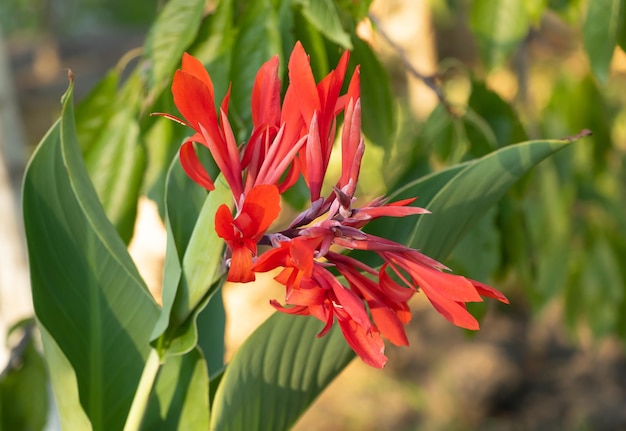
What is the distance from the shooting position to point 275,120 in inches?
17.0

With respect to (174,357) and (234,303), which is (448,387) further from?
(174,357)

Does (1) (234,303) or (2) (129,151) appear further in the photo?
(1) (234,303)

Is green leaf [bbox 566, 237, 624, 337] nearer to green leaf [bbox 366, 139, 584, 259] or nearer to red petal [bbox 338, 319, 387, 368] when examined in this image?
green leaf [bbox 366, 139, 584, 259]

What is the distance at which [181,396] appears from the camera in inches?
20.0

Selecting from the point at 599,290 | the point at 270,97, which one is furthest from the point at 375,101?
the point at 599,290

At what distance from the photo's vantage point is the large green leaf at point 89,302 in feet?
1.65

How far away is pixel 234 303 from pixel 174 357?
2.65m

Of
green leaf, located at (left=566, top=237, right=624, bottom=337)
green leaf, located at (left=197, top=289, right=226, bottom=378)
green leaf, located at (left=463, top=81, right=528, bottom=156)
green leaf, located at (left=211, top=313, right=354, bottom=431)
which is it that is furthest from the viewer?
green leaf, located at (left=566, top=237, right=624, bottom=337)

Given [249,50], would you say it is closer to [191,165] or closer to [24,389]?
[191,165]

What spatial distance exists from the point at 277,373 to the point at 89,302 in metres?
0.13

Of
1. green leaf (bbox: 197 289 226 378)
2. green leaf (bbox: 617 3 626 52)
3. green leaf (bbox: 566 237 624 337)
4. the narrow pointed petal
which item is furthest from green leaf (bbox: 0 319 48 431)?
green leaf (bbox: 566 237 624 337)

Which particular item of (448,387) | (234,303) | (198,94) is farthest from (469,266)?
(234,303)

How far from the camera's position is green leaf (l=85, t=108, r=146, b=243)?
2.56 feet

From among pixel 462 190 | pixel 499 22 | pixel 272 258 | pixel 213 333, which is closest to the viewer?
pixel 272 258
